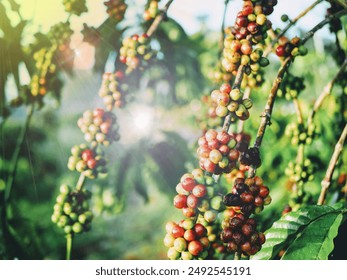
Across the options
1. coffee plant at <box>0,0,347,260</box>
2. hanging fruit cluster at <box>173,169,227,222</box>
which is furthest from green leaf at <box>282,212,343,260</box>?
hanging fruit cluster at <box>173,169,227,222</box>

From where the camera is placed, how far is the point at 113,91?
1.65 metres

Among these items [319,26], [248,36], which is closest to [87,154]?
[248,36]

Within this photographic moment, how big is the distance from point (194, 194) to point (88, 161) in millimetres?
640

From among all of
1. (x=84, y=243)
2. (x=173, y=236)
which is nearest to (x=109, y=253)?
(x=84, y=243)

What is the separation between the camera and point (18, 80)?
82.9 inches

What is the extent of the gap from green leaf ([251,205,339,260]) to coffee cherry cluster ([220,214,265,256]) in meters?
0.17

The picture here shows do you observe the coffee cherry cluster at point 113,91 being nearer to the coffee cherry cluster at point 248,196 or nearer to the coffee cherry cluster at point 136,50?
the coffee cherry cluster at point 136,50

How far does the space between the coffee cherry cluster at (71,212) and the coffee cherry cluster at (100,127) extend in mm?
235

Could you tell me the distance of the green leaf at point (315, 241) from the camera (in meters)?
1.20

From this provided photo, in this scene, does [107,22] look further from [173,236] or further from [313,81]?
[313,81]

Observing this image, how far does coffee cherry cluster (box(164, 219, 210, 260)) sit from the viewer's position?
110 cm

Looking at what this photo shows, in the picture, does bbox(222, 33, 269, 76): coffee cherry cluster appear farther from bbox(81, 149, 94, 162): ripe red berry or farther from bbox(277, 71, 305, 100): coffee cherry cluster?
bbox(81, 149, 94, 162): ripe red berry

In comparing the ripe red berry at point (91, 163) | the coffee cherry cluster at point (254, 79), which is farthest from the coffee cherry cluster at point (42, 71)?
the coffee cherry cluster at point (254, 79)
